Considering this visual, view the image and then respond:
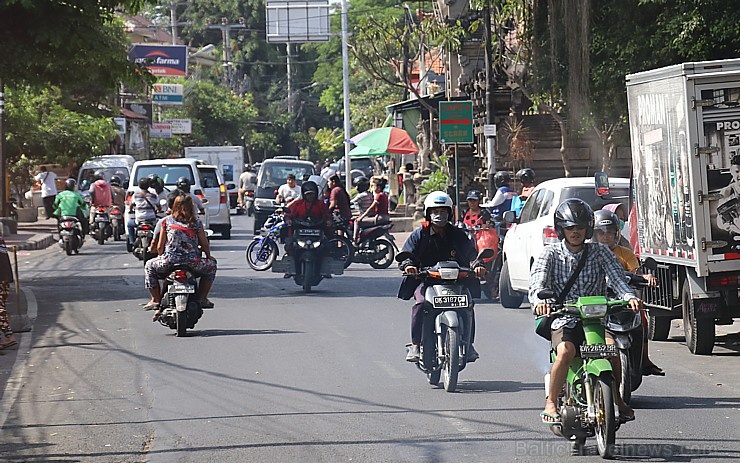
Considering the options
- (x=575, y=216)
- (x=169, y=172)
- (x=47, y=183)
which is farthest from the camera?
(x=47, y=183)

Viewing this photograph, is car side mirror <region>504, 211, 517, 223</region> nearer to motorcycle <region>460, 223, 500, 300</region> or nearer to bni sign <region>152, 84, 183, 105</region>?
motorcycle <region>460, 223, 500, 300</region>

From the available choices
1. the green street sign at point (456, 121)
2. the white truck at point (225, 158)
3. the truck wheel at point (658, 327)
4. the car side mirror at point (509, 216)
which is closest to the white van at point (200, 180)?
the green street sign at point (456, 121)

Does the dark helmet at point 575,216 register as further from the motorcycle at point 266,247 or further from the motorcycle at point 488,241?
the motorcycle at point 266,247

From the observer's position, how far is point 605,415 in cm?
710

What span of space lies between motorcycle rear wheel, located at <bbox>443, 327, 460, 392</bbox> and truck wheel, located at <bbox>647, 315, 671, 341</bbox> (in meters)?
4.30

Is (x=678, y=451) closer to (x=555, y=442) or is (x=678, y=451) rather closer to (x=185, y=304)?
(x=555, y=442)

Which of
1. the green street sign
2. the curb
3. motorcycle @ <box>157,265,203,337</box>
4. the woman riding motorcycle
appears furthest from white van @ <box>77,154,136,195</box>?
motorcycle @ <box>157,265,203,337</box>

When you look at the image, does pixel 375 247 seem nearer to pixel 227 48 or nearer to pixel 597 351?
pixel 597 351

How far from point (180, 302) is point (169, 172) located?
603 inches

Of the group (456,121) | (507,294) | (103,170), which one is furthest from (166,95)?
(507,294)

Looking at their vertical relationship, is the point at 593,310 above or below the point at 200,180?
below

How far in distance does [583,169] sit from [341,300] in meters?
15.1

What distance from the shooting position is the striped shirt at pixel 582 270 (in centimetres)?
766

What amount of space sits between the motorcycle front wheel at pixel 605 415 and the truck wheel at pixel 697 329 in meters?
4.94
